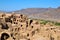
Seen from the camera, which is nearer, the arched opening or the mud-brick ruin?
the arched opening

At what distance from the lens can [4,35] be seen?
1520 centimetres

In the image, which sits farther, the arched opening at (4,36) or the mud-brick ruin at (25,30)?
the mud-brick ruin at (25,30)

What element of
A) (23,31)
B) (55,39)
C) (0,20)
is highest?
(0,20)

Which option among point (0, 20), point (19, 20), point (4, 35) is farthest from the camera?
point (19, 20)

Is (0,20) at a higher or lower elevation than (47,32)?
higher

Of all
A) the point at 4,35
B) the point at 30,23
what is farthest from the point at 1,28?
the point at 30,23

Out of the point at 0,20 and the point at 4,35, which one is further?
the point at 0,20

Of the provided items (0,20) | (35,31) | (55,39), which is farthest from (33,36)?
(0,20)

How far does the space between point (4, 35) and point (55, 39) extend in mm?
8845

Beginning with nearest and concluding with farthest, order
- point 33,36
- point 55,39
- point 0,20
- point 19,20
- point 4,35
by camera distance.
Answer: point 4,35, point 0,20, point 33,36, point 55,39, point 19,20

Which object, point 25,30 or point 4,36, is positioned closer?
point 4,36

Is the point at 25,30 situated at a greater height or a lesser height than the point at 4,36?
lesser

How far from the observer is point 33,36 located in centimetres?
2025

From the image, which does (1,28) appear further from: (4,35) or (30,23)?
(30,23)
